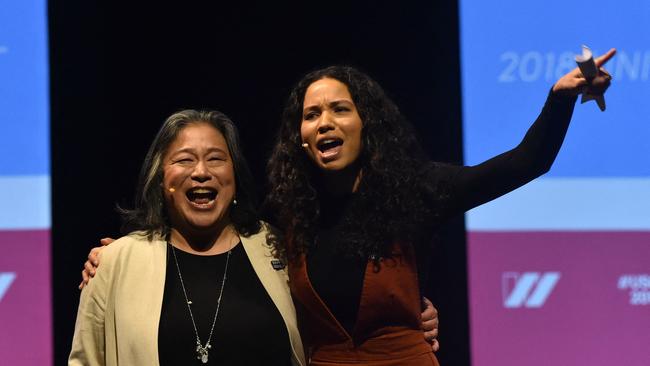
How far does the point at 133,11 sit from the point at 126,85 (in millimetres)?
297

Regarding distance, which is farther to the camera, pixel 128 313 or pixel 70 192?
pixel 70 192

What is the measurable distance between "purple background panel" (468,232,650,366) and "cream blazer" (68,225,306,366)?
123cm

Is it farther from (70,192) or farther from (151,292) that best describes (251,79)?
(151,292)

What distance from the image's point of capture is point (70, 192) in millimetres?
3531

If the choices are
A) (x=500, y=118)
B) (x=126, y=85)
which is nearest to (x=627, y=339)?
(x=500, y=118)

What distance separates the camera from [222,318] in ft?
7.71

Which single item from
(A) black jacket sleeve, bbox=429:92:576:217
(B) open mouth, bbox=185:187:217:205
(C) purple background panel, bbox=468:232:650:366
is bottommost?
(C) purple background panel, bbox=468:232:650:366

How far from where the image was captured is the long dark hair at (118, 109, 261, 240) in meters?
2.49

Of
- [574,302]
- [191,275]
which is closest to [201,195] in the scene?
[191,275]

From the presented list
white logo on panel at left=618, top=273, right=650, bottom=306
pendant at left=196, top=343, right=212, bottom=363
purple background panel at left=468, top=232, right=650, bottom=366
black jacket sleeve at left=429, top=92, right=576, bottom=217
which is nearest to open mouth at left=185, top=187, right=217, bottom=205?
pendant at left=196, top=343, right=212, bottom=363

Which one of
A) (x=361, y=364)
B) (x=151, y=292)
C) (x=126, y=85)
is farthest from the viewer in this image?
(x=126, y=85)

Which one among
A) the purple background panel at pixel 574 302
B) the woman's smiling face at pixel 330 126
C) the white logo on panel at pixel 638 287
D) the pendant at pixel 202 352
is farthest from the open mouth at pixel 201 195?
the white logo on panel at pixel 638 287

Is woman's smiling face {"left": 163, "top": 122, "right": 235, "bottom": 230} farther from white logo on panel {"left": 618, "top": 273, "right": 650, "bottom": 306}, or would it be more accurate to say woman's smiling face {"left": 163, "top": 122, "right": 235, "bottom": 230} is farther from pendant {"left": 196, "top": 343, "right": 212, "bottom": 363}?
white logo on panel {"left": 618, "top": 273, "right": 650, "bottom": 306}

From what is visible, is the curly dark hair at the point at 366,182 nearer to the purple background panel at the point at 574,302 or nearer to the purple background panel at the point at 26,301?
the purple background panel at the point at 574,302
